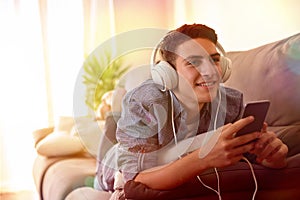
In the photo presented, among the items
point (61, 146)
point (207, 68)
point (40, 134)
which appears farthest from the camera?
point (40, 134)

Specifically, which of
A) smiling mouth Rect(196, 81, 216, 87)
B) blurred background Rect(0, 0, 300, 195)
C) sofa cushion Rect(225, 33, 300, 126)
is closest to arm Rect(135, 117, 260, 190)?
smiling mouth Rect(196, 81, 216, 87)

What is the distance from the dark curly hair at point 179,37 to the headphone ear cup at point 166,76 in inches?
0.7

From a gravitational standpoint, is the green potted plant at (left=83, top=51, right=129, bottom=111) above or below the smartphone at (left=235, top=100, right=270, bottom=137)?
below

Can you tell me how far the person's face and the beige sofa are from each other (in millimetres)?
159

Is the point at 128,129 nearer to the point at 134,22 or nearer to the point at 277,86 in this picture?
the point at 277,86

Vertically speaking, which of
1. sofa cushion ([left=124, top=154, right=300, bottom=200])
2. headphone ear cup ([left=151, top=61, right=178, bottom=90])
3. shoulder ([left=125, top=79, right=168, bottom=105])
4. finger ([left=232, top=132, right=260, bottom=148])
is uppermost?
headphone ear cup ([left=151, top=61, right=178, bottom=90])

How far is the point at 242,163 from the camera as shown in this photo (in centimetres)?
79

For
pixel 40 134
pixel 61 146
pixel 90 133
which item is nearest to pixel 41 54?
pixel 40 134

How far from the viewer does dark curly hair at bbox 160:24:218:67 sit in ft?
2.70

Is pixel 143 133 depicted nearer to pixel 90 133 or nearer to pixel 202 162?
pixel 202 162

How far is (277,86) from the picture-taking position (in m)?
1.04

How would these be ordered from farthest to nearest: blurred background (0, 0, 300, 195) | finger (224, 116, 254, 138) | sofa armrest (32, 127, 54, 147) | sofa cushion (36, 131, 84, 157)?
blurred background (0, 0, 300, 195), sofa armrest (32, 127, 54, 147), sofa cushion (36, 131, 84, 157), finger (224, 116, 254, 138)

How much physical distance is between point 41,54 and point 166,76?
154 centimetres

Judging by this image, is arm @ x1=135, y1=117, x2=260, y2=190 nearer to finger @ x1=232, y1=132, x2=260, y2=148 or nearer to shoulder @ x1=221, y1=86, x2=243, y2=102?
finger @ x1=232, y1=132, x2=260, y2=148
